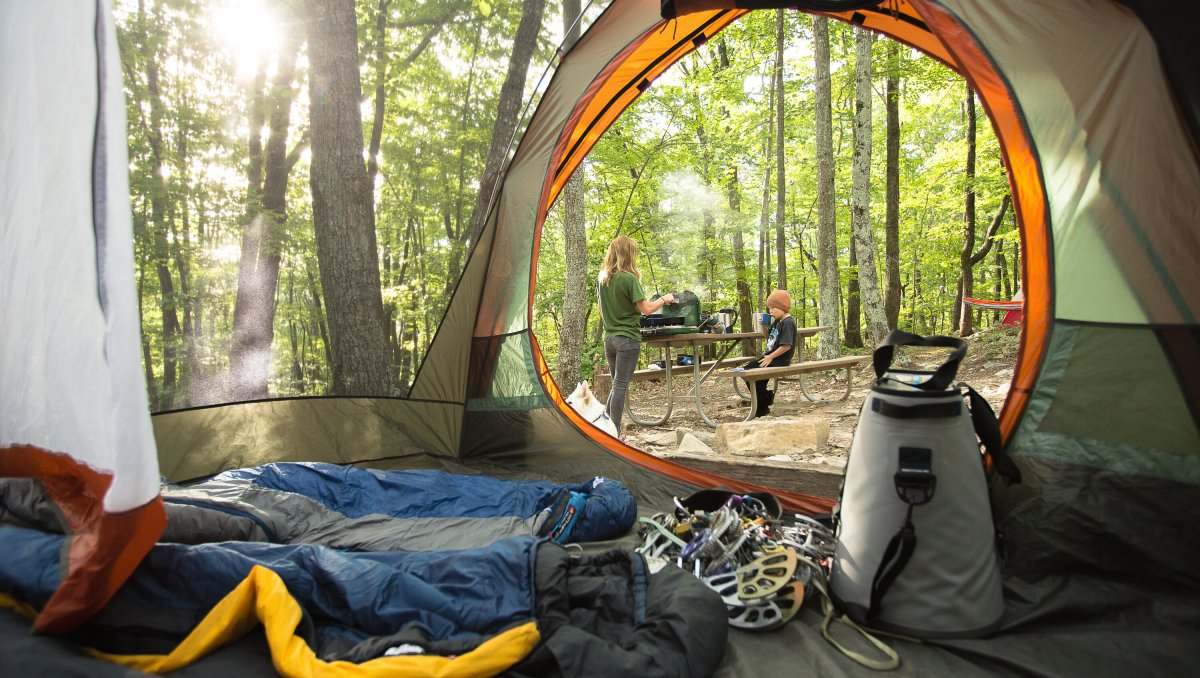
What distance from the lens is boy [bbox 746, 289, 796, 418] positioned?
517cm

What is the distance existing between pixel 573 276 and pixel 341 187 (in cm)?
244

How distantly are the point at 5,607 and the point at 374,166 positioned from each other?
529cm

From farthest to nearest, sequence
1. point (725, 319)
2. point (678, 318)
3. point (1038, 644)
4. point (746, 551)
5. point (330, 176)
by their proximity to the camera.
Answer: point (725, 319) < point (678, 318) < point (330, 176) < point (746, 551) < point (1038, 644)

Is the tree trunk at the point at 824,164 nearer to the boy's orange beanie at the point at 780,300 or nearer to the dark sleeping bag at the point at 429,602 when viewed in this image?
the boy's orange beanie at the point at 780,300

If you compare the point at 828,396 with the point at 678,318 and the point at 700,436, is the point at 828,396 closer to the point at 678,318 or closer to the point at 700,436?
the point at 678,318

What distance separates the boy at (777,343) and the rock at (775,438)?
119cm

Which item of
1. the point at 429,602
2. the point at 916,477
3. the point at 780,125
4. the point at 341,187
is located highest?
the point at 780,125

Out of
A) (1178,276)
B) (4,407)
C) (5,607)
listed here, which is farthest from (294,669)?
(1178,276)

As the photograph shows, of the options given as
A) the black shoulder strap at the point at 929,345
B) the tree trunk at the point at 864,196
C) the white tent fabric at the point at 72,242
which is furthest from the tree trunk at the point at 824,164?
the white tent fabric at the point at 72,242

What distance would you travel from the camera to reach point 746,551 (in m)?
1.96

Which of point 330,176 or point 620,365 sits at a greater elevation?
point 330,176

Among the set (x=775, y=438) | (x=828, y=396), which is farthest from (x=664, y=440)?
(x=828, y=396)

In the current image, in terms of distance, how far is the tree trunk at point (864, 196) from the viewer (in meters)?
6.61

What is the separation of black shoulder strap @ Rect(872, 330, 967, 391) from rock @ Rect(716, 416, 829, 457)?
202 centimetres
